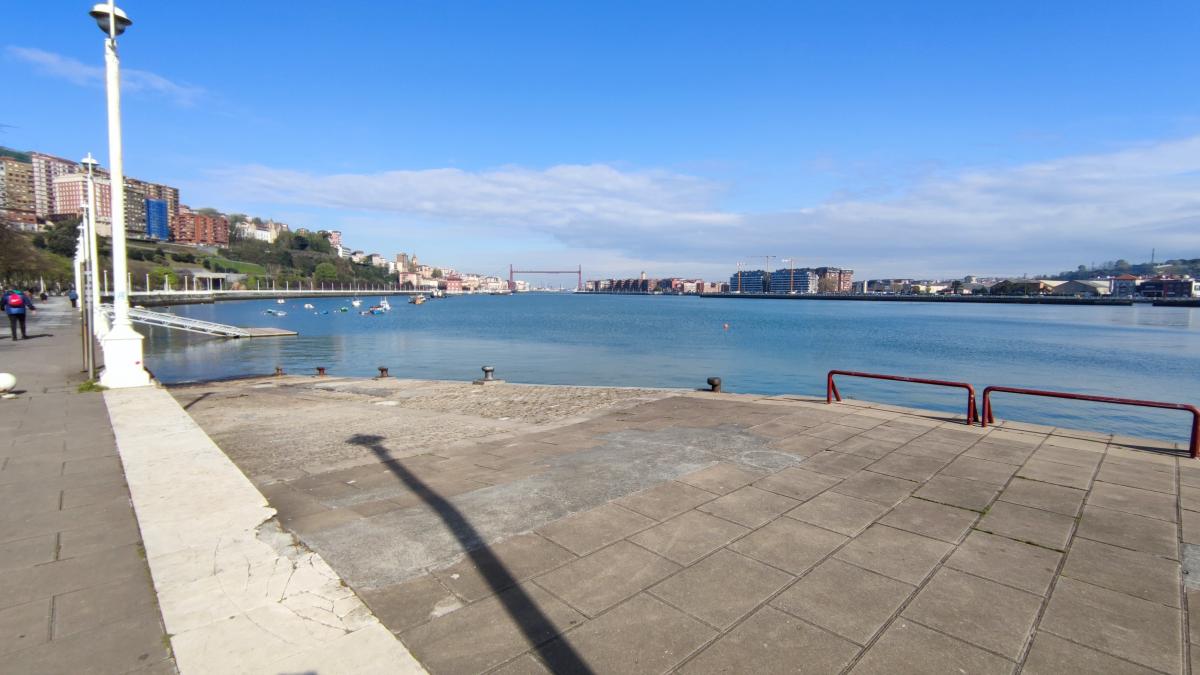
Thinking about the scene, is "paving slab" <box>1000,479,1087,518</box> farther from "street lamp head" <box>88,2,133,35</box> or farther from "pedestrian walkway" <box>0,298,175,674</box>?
"street lamp head" <box>88,2,133,35</box>

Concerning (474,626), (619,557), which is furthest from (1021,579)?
(474,626)

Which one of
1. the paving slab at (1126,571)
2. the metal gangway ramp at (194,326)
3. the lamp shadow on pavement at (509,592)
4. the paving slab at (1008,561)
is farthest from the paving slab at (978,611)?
the metal gangway ramp at (194,326)

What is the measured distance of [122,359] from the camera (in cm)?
1120

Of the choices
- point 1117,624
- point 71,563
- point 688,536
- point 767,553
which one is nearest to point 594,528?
point 688,536

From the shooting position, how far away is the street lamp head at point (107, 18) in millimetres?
→ 10475

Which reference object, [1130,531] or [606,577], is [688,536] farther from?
[1130,531]

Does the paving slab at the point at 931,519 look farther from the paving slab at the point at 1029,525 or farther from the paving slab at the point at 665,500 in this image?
the paving slab at the point at 665,500

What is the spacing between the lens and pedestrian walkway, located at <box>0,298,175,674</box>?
289 centimetres

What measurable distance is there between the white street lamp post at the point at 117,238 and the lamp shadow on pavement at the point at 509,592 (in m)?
9.21

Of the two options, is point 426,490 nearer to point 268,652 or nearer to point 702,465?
point 268,652

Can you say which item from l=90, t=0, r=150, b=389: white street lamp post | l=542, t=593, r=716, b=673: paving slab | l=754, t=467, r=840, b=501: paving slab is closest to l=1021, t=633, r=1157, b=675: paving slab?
l=542, t=593, r=716, b=673: paving slab

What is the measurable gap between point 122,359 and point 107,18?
21.8ft

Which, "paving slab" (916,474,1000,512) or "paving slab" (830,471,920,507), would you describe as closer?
"paving slab" (916,474,1000,512)

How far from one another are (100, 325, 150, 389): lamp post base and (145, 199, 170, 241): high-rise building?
159389mm
